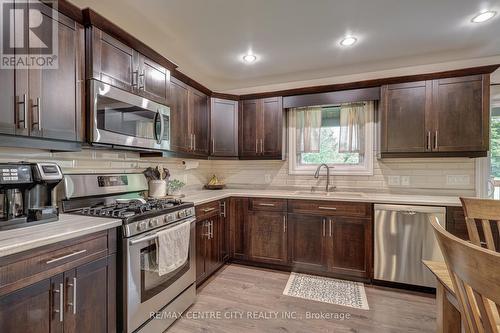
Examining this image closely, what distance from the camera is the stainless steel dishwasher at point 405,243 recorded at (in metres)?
2.38

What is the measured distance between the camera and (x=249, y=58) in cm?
294

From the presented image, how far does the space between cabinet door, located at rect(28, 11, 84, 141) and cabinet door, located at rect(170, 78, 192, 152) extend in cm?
98

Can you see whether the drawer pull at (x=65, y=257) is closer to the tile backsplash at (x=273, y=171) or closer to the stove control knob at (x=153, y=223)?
the stove control knob at (x=153, y=223)

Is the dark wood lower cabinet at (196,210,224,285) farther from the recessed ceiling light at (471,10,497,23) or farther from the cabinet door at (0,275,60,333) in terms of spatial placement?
the recessed ceiling light at (471,10,497,23)

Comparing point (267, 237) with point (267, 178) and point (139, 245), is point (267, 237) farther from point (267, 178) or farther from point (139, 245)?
point (139, 245)

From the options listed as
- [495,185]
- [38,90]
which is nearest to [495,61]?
[495,185]

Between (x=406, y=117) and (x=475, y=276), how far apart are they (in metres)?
2.59

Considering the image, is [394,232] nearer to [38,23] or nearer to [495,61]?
[495,61]

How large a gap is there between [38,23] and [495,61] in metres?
4.22

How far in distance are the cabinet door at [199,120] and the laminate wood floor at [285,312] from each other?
62.6 inches

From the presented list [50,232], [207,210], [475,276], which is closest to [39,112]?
[50,232]

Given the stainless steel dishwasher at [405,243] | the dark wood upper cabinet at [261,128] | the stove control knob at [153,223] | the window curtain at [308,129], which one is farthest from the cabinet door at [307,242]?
the stove control knob at [153,223]

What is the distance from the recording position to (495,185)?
2.78m

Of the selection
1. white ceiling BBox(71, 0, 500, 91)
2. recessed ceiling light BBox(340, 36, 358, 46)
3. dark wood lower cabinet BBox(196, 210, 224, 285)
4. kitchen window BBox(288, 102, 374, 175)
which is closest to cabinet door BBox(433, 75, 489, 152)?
white ceiling BBox(71, 0, 500, 91)
